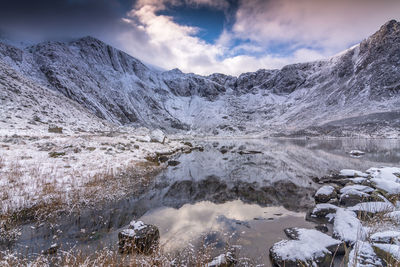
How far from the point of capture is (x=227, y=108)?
7859 inches

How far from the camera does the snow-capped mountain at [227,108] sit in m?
100

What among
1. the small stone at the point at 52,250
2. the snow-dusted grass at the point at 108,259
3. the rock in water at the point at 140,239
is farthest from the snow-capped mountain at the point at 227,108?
the rock in water at the point at 140,239

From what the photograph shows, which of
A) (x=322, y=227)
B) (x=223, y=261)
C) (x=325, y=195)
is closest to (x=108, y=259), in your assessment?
(x=223, y=261)

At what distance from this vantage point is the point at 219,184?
16062mm

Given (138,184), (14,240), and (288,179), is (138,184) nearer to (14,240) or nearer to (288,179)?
(14,240)

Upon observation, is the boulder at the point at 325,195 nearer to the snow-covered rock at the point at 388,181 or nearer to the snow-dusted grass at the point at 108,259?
the snow-covered rock at the point at 388,181

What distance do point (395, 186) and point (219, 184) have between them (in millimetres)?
11185

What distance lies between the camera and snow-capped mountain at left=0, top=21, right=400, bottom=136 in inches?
3939

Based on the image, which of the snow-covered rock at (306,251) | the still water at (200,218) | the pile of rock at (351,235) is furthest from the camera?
the still water at (200,218)

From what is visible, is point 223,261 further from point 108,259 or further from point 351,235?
point 351,235

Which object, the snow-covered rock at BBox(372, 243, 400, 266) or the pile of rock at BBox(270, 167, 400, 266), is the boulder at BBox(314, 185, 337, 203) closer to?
the pile of rock at BBox(270, 167, 400, 266)

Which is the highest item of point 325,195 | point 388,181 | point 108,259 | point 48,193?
point 388,181

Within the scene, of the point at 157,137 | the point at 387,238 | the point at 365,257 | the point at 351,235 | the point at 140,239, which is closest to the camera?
the point at 365,257

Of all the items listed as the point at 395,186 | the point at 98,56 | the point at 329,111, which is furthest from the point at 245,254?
the point at 98,56
